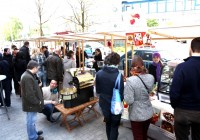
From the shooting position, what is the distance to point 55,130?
4.28 metres

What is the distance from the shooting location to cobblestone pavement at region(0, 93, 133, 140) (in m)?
3.97

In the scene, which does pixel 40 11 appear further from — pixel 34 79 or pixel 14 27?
pixel 14 27

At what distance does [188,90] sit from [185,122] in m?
0.41

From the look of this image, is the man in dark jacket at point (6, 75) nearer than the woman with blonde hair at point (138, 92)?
No

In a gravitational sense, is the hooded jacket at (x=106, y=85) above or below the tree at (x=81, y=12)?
below

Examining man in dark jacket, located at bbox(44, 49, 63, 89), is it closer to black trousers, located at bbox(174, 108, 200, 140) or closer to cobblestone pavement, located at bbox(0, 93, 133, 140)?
cobblestone pavement, located at bbox(0, 93, 133, 140)

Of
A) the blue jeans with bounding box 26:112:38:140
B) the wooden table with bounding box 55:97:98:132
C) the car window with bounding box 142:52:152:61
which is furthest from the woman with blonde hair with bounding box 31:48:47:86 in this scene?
the car window with bounding box 142:52:152:61

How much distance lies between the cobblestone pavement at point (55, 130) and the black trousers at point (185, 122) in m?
1.60

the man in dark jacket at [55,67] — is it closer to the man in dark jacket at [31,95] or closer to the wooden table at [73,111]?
the wooden table at [73,111]

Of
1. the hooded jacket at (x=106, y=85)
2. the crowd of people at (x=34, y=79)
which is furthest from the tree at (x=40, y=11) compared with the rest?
the hooded jacket at (x=106, y=85)

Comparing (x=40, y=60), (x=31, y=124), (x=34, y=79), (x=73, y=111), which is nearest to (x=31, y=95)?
(x=34, y=79)

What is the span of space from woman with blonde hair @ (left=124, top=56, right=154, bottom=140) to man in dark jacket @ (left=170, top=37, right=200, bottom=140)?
0.57m

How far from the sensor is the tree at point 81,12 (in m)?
14.3

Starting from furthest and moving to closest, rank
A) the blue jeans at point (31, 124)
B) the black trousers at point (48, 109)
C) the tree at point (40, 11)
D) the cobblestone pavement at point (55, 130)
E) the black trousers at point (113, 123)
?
the tree at point (40, 11)
the black trousers at point (48, 109)
the cobblestone pavement at point (55, 130)
the blue jeans at point (31, 124)
the black trousers at point (113, 123)
